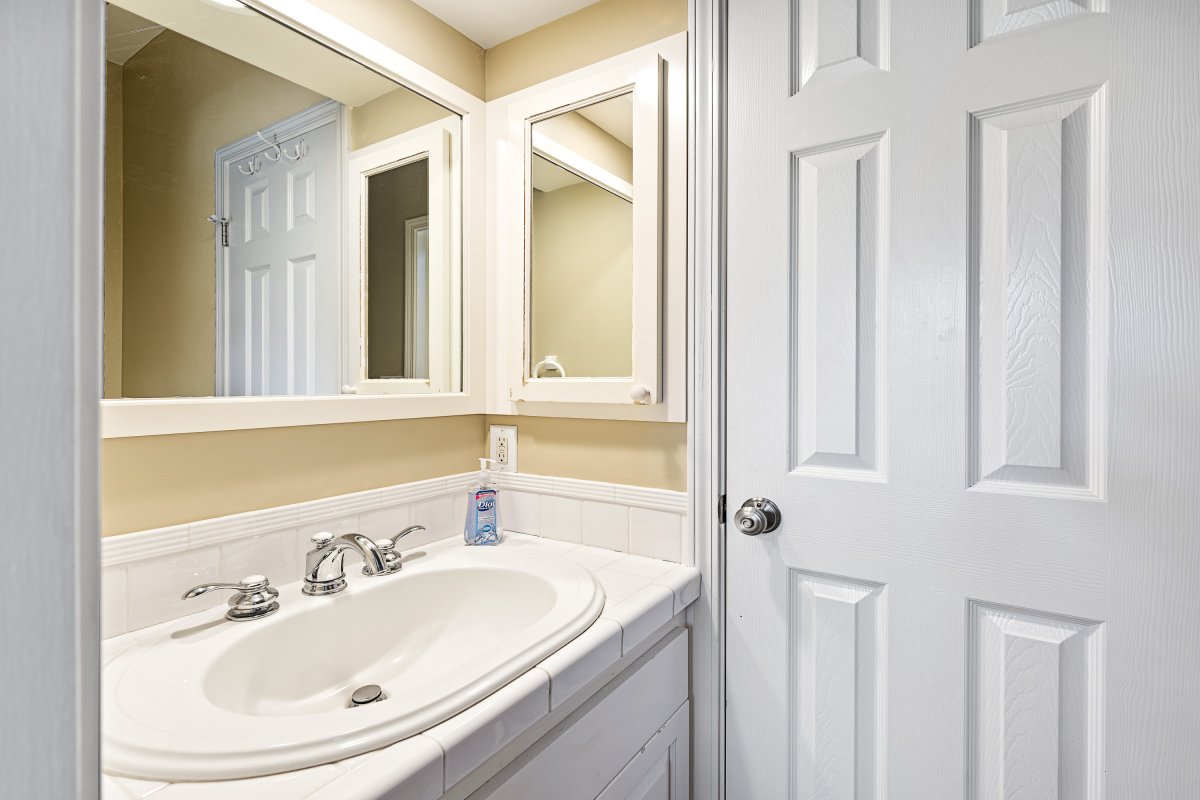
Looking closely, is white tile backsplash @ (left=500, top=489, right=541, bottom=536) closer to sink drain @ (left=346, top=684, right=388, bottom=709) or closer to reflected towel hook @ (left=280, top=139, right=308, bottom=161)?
sink drain @ (left=346, top=684, right=388, bottom=709)

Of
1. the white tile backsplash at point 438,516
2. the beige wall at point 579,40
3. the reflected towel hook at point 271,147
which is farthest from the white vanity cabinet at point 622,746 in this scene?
the beige wall at point 579,40

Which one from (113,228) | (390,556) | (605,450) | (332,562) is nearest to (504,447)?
(605,450)

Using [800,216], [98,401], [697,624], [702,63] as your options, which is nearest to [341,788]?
[98,401]

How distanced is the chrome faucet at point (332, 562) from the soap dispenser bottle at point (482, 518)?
0.27 m

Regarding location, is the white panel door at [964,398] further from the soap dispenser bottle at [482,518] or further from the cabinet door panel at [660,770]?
the soap dispenser bottle at [482,518]

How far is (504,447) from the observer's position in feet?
5.07

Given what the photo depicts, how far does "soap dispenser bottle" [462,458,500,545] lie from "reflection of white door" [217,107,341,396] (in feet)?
1.35

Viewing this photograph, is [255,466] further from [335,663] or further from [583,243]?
[583,243]

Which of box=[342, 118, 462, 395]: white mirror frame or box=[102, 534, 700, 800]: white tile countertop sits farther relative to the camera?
box=[342, 118, 462, 395]: white mirror frame

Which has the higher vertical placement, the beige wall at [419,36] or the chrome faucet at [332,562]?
the beige wall at [419,36]

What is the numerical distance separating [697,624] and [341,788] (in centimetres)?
80

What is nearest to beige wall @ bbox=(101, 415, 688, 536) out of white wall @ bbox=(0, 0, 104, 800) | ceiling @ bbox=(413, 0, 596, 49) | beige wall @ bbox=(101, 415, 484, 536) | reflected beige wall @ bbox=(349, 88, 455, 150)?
beige wall @ bbox=(101, 415, 484, 536)

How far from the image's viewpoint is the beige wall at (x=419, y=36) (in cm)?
123

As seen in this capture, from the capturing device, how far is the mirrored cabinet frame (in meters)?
1.25
